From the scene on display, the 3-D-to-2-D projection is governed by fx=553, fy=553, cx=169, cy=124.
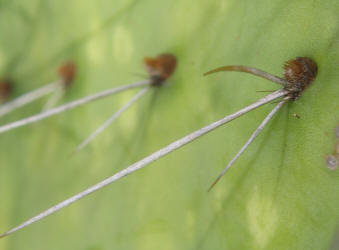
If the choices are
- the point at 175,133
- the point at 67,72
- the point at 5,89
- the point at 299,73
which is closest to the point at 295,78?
the point at 299,73

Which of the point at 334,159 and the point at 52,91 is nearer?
the point at 334,159

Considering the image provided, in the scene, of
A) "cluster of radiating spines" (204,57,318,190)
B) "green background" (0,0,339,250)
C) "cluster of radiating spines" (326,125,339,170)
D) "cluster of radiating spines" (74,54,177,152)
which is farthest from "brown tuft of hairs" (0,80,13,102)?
"cluster of radiating spines" (326,125,339,170)

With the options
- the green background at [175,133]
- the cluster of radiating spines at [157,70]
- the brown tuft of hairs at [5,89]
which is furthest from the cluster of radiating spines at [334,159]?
the brown tuft of hairs at [5,89]

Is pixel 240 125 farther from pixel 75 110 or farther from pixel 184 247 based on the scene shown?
pixel 75 110

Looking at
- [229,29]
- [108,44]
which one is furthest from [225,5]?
[108,44]

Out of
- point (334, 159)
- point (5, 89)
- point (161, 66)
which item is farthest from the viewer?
point (5, 89)

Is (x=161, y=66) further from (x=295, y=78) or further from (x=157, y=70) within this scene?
(x=295, y=78)

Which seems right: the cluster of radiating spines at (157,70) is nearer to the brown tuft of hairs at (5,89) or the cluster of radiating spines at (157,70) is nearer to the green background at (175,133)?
the green background at (175,133)
